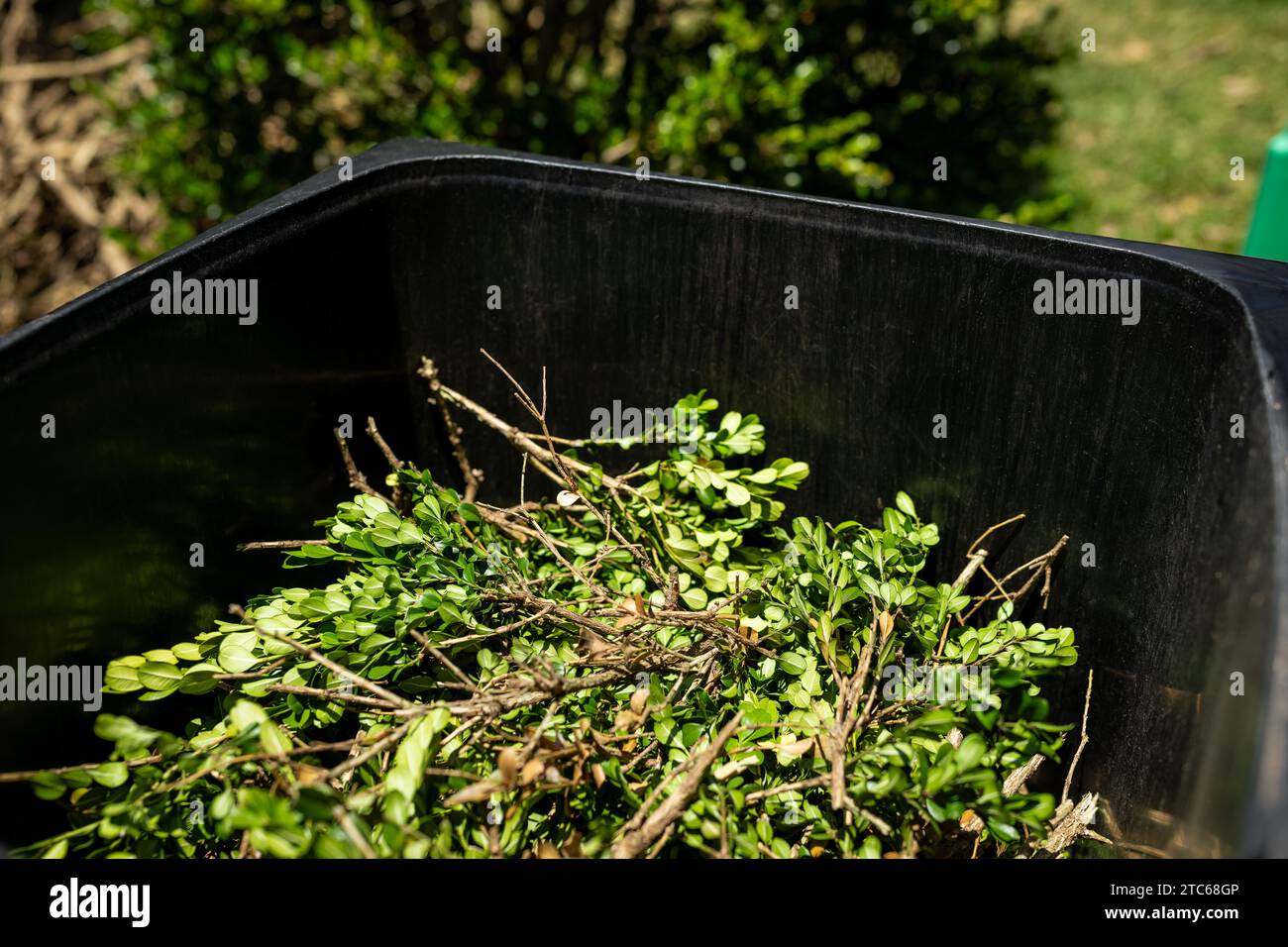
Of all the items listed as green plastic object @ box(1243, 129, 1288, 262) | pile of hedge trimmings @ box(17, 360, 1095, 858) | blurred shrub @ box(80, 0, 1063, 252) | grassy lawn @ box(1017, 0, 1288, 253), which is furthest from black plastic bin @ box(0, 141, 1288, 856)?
grassy lawn @ box(1017, 0, 1288, 253)

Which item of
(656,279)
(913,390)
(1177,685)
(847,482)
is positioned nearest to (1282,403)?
(1177,685)

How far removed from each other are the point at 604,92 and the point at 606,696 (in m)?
2.92

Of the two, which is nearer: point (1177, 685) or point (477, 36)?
point (1177, 685)

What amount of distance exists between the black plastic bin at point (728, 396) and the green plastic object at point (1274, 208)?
5.32 ft

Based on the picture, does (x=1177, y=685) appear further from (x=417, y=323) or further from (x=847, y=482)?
(x=417, y=323)

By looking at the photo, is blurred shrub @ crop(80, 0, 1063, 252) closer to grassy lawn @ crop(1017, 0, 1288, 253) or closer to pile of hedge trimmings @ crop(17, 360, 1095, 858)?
grassy lawn @ crop(1017, 0, 1288, 253)

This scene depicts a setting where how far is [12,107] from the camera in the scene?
4.99 metres

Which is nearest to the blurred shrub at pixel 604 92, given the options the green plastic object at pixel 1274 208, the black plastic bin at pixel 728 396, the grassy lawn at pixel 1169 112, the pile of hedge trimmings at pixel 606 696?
the grassy lawn at pixel 1169 112

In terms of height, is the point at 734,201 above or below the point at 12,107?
below

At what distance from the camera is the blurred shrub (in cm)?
361

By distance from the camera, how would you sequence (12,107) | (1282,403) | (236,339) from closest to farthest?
1. (1282,403)
2. (236,339)
3. (12,107)

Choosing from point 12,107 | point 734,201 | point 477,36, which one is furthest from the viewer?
point 12,107

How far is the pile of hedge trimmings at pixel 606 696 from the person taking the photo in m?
1.23

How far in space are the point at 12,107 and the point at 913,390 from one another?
5148 millimetres
